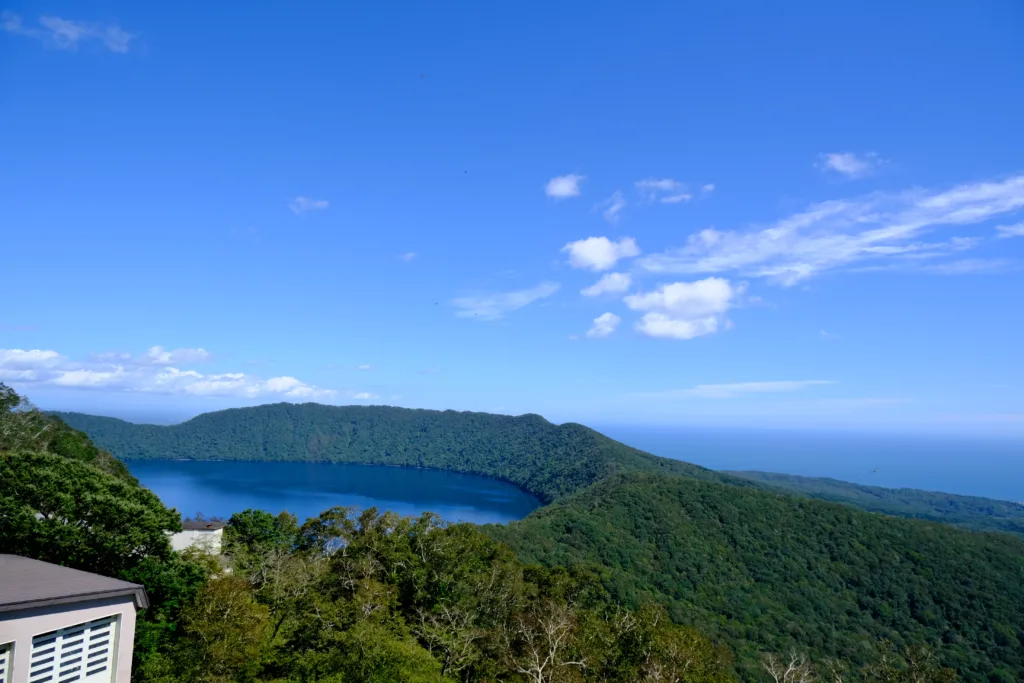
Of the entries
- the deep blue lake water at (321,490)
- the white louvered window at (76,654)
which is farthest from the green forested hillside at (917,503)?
the white louvered window at (76,654)

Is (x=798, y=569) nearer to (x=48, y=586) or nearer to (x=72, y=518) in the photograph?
(x=72, y=518)

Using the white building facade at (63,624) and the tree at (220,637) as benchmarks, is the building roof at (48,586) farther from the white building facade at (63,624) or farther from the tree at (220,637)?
the tree at (220,637)

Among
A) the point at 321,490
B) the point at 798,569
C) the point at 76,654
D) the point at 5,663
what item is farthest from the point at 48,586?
the point at 321,490

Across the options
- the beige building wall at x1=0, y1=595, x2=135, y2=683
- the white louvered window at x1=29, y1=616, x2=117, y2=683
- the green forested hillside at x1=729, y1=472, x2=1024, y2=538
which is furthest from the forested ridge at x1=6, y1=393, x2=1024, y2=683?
the green forested hillside at x1=729, y1=472, x2=1024, y2=538

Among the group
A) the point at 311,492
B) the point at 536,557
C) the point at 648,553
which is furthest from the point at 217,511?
the point at 648,553

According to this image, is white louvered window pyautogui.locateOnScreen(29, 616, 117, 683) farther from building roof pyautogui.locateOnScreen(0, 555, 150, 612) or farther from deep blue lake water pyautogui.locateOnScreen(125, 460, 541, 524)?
deep blue lake water pyautogui.locateOnScreen(125, 460, 541, 524)

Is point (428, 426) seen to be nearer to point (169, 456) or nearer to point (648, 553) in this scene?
point (169, 456)
